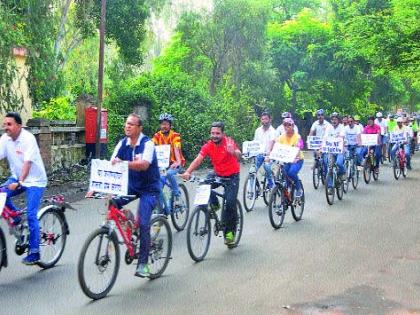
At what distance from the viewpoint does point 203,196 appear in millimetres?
7949

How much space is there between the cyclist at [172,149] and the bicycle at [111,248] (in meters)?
2.99

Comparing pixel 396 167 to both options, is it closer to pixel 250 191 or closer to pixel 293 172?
pixel 250 191

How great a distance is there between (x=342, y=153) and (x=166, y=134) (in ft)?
17.0

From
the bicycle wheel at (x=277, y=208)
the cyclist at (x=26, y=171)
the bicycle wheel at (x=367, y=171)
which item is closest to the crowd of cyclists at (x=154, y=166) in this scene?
→ the cyclist at (x=26, y=171)

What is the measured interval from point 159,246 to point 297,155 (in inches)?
182

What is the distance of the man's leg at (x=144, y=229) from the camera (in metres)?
6.75

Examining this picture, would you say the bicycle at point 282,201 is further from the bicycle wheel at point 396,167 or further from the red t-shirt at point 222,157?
the bicycle wheel at point 396,167

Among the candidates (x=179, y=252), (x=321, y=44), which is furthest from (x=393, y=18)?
(x=179, y=252)

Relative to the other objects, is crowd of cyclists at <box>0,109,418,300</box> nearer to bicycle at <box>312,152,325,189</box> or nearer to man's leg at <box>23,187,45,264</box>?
man's leg at <box>23,187,45,264</box>

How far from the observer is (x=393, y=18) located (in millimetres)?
24922

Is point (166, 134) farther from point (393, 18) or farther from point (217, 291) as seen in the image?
point (393, 18)

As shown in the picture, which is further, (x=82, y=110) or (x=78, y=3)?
(x=78, y=3)

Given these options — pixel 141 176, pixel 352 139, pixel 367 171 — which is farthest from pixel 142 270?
pixel 367 171

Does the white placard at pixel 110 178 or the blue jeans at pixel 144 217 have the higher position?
the white placard at pixel 110 178
